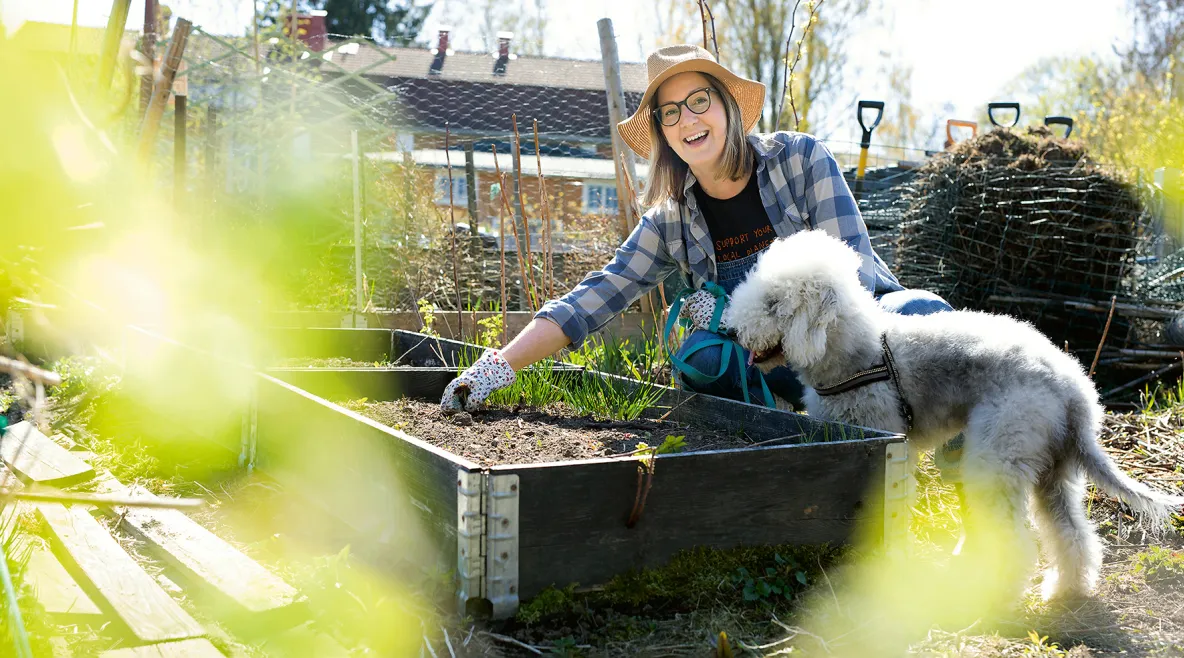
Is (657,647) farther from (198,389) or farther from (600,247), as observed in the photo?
(600,247)

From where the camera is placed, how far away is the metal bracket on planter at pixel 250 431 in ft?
11.3

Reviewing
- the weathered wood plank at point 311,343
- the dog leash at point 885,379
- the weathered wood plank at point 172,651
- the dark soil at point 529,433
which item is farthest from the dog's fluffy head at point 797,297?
the weathered wood plank at point 311,343

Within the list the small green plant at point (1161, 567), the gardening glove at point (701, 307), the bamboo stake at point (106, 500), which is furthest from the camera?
the gardening glove at point (701, 307)

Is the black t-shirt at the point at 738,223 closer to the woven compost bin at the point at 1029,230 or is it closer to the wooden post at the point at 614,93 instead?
the wooden post at the point at 614,93

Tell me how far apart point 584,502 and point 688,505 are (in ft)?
0.91

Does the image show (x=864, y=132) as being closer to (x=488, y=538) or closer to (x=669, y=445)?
(x=669, y=445)

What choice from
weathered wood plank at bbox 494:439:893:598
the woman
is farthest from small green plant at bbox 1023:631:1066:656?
the woman

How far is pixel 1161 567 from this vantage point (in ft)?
8.86

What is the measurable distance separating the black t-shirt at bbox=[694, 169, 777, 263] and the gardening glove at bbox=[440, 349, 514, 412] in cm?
102

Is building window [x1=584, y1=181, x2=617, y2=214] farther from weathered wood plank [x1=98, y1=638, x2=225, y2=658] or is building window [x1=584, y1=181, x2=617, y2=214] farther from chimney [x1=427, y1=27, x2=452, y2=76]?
chimney [x1=427, y1=27, x2=452, y2=76]

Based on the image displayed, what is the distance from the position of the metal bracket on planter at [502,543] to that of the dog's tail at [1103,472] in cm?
160

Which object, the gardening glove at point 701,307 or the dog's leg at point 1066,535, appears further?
the gardening glove at point 701,307

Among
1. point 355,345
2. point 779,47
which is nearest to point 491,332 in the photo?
point 355,345

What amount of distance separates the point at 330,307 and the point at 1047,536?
6010 millimetres
